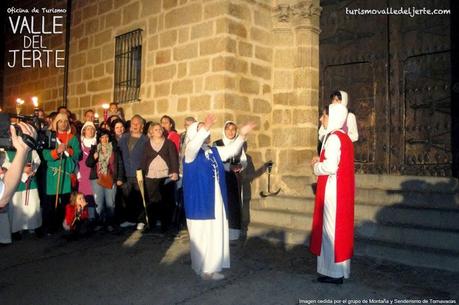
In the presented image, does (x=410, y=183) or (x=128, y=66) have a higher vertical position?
(x=128, y=66)

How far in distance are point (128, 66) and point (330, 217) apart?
6.25m

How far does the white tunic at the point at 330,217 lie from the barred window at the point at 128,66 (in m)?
5.33

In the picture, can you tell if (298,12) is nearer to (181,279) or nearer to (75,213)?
(75,213)

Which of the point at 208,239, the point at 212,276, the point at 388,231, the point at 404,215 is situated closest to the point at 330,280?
the point at 212,276

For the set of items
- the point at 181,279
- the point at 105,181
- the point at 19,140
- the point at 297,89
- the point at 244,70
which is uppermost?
the point at 244,70

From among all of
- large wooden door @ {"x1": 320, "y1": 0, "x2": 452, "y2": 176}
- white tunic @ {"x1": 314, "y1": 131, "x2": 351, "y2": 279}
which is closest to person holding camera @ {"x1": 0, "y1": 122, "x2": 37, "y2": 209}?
white tunic @ {"x1": 314, "y1": 131, "x2": 351, "y2": 279}

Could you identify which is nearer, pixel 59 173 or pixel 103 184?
pixel 59 173

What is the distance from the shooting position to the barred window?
8.79 m

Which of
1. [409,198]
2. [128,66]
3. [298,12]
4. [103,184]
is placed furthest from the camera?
[128,66]

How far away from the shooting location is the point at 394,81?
7.16 metres

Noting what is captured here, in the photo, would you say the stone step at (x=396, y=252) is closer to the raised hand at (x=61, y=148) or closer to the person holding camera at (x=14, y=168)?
the raised hand at (x=61, y=148)

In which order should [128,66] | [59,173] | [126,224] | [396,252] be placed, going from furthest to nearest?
[128,66] < [126,224] < [59,173] < [396,252]

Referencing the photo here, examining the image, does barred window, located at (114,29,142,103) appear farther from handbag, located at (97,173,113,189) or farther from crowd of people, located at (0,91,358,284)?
handbag, located at (97,173,113,189)

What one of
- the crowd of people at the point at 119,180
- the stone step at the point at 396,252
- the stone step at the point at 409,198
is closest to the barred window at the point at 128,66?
the crowd of people at the point at 119,180
